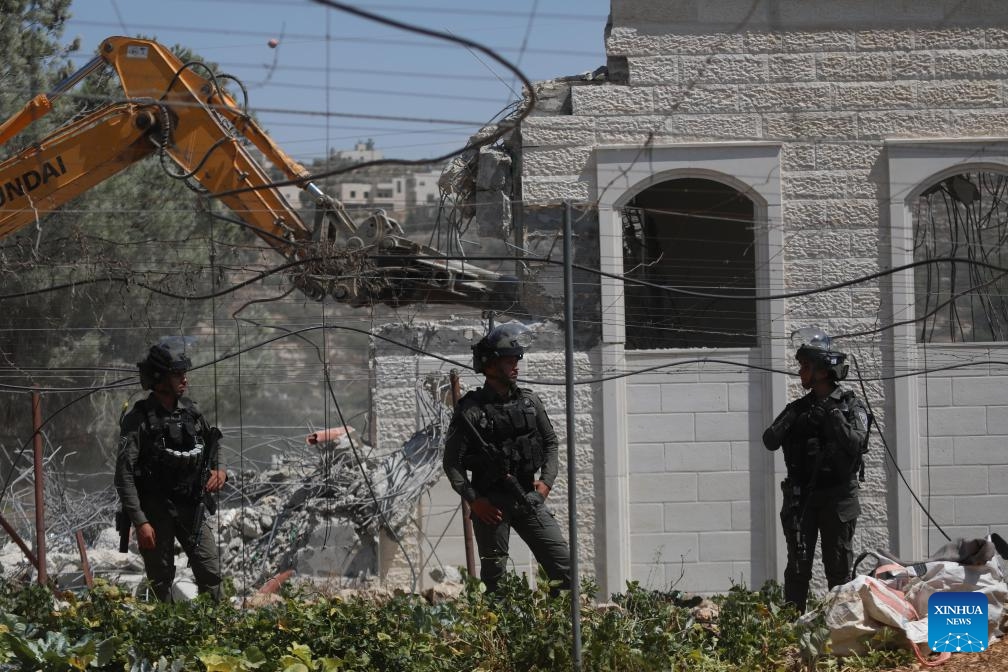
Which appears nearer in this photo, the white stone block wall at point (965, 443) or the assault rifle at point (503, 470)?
the assault rifle at point (503, 470)

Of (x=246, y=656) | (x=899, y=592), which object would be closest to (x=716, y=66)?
(x=899, y=592)

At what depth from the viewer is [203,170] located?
9031mm

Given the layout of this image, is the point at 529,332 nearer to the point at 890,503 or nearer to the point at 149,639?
the point at 890,503

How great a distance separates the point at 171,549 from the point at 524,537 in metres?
1.97

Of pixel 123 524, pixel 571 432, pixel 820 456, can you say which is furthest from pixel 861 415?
pixel 123 524

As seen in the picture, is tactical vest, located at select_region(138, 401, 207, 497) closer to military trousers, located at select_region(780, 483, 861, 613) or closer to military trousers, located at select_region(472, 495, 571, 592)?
military trousers, located at select_region(472, 495, 571, 592)

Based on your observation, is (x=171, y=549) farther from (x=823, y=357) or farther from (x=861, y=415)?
(x=861, y=415)

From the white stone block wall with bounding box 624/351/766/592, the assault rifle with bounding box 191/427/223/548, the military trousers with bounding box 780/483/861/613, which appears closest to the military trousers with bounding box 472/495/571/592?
the military trousers with bounding box 780/483/861/613

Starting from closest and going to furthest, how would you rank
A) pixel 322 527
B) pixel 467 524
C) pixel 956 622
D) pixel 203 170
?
pixel 956 622
pixel 467 524
pixel 203 170
pixel 322 527

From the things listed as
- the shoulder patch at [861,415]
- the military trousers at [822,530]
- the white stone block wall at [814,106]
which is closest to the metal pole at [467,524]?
the white stone block wall at [814,106]

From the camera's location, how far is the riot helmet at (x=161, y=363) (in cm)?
661

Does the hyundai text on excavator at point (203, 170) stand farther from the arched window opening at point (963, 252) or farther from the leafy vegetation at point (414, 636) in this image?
the leafy vegetation at point (414, 636)

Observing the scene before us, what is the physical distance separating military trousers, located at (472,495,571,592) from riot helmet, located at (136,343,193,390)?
183 centimetres

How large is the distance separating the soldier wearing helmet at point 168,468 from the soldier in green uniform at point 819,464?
10.4ft
